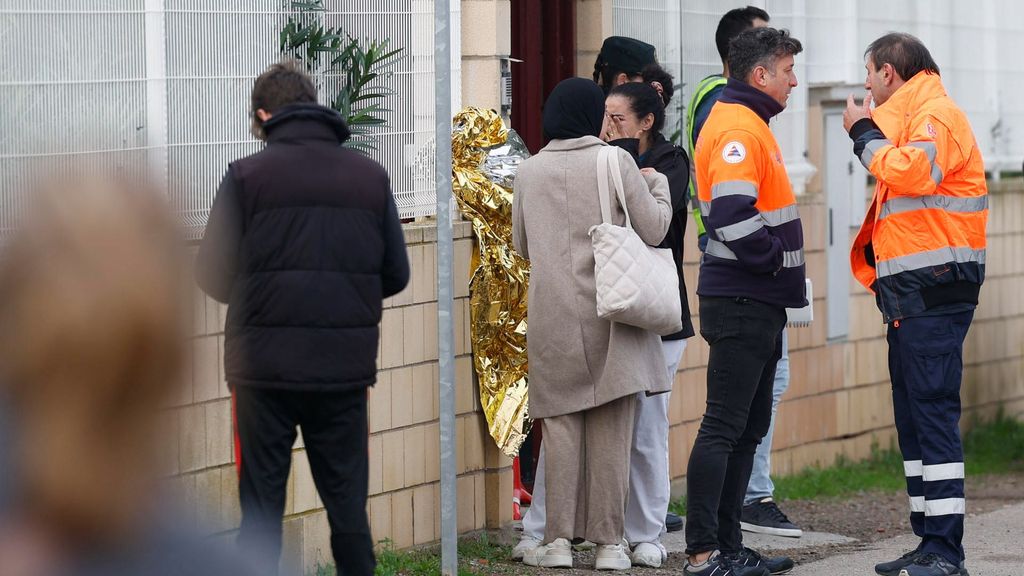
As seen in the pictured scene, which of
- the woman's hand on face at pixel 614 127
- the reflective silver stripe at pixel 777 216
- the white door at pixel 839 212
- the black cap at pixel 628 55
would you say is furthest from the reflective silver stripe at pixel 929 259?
the white door at pixel 839 212

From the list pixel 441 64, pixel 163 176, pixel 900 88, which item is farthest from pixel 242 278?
pixel 900 88

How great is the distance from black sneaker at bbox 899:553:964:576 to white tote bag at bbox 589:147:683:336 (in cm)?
129

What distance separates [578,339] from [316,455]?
5.84 feet

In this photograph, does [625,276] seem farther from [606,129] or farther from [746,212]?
[606,129]

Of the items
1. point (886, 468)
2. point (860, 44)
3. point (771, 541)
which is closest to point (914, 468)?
point (771, 541)

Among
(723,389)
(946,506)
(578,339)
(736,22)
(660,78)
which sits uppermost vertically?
(736,22)

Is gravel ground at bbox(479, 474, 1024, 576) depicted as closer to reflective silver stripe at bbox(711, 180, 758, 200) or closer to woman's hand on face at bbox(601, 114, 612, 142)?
reflective silver stripe at bbox(711, 180, 758, 200)

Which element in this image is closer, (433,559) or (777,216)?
(777,216)

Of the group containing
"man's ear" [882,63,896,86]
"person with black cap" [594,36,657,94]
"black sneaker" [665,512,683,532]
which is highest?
"person with black cap" [594,36,657,94]

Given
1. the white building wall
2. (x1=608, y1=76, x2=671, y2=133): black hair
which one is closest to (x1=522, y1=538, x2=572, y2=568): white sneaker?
(x1=608, y1=76, x2=671, y2=133): black hair

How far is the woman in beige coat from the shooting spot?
6094mm

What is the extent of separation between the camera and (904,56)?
622cm

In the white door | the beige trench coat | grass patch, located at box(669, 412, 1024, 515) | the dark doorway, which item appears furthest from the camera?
the white door

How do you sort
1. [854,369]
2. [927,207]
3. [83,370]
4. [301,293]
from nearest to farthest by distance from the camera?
1. [83,370]
2. [301,293]
3. [927,207]
4. [854,369]
